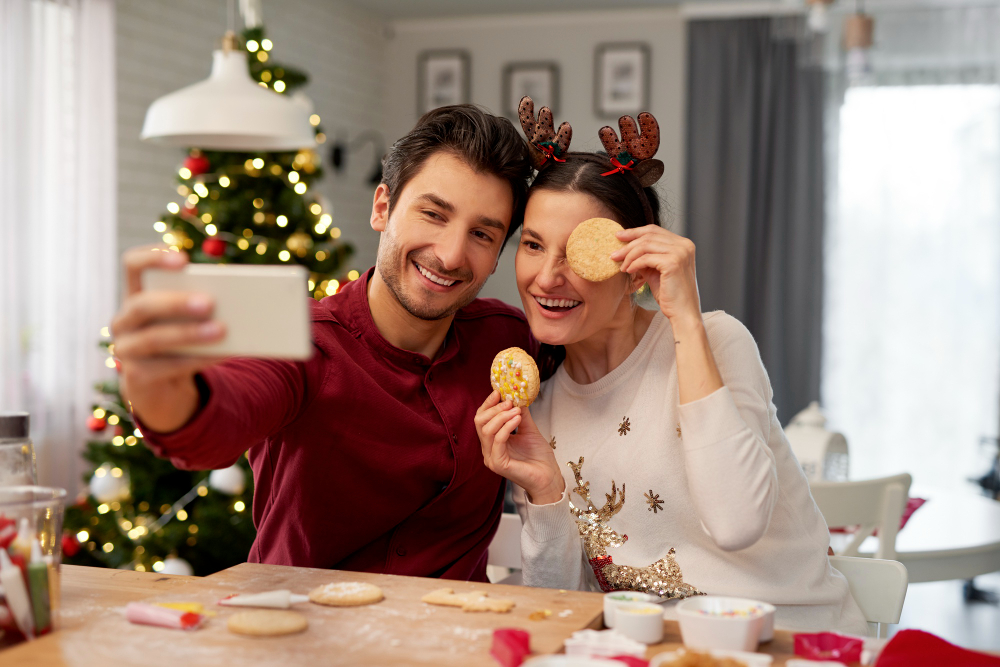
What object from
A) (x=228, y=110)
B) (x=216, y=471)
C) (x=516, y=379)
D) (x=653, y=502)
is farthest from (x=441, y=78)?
(x=653, y=502)

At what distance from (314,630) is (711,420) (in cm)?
73

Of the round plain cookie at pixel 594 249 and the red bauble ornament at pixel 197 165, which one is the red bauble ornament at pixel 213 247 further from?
the round plain cookie at pixel 594 249

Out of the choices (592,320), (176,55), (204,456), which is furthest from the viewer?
(176,55)

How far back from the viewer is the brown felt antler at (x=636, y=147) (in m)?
1.79

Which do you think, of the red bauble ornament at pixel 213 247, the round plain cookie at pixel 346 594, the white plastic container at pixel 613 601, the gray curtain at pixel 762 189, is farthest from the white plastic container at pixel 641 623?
the gray curtain at pixel 762 189

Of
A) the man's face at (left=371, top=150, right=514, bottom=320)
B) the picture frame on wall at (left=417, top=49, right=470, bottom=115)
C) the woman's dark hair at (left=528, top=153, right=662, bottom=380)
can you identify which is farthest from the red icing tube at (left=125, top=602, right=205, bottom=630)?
the picture frame on wall at (left=417, top=49, right=470, bottom=115)

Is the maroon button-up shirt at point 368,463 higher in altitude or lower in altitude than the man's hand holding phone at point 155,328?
lower

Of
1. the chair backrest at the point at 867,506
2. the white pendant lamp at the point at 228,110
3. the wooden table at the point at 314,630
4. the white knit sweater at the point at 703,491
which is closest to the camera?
the wooden table at the point at 314,630

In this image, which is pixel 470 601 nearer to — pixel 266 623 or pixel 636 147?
pixel 266 623

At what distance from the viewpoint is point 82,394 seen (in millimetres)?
4129

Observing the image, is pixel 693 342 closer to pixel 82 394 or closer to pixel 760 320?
pixel 82 394

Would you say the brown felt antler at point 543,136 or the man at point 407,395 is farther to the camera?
the brown felt antler at point 543,136

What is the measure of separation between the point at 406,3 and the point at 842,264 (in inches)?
132

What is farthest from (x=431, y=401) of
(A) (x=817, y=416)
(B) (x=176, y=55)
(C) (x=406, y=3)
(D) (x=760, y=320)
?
A: (C) (x=406, y=3)
